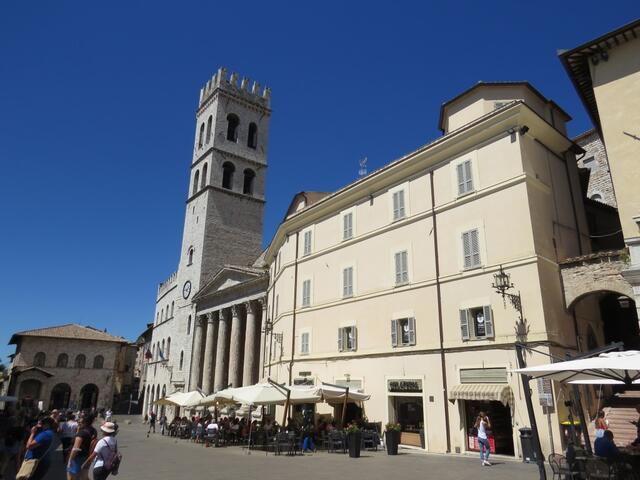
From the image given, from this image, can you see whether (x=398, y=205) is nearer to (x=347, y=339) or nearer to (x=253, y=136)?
(x=347, y=339)

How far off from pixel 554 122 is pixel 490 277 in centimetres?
857

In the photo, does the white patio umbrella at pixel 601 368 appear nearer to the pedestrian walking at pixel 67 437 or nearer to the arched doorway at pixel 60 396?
the pedestrian walking at pixel 67 437

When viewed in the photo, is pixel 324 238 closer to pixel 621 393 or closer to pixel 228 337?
pixel 621 393

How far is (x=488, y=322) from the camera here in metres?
15.8

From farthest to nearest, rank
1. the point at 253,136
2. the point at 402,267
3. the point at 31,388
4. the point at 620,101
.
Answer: the point at 253,136 → the point at 31,388 → the point at 402,267 → the point at 620,101

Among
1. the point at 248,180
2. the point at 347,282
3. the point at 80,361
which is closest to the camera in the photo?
the point at 347,282

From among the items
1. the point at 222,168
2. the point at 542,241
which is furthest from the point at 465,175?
the point at 222,168

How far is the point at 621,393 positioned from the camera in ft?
55.5

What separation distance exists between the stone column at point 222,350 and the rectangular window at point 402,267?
2342 cm

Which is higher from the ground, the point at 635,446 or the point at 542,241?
the point at 542,241

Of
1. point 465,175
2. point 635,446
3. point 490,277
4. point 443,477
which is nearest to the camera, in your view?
point 635,446

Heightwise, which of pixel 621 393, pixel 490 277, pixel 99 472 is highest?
pixel 490 277

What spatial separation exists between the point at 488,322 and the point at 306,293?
11228 mm

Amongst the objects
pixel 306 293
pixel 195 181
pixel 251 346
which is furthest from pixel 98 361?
pixel 306 293
